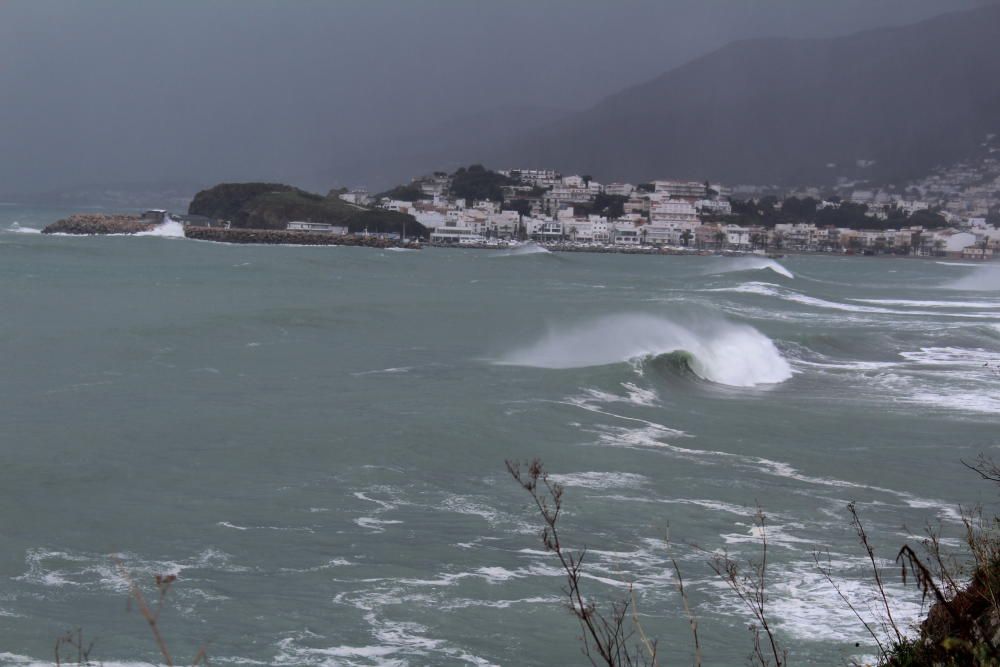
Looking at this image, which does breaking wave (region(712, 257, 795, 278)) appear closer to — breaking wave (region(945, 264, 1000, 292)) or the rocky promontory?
breaking wave (region(945, 264, 1000, 292))

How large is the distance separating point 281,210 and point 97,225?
58.1ft

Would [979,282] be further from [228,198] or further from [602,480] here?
[228,198]

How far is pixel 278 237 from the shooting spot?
79750 millimetres

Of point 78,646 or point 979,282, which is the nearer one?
point 78,646

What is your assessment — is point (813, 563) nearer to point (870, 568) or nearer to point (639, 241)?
point (870, 568)

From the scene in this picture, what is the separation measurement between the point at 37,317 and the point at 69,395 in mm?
10549

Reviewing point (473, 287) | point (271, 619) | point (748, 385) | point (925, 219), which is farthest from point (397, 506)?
point (925, 219)

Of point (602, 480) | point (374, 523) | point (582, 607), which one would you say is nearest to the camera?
point (582, 607)

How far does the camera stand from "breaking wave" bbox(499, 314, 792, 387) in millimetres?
20359

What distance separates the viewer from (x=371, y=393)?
16016 millimetres

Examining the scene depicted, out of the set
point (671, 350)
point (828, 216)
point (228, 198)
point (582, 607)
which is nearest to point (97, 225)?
point (228, 198)

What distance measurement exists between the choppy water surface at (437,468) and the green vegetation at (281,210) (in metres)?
65.9

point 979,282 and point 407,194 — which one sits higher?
point 407,194

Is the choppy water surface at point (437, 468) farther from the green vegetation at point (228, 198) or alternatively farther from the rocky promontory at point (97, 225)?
the green vegetation at point (228, 198)
